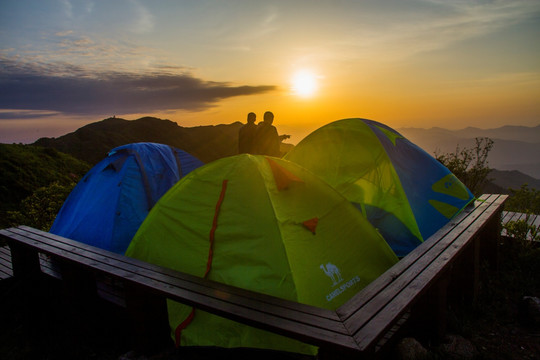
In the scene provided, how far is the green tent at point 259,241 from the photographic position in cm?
277

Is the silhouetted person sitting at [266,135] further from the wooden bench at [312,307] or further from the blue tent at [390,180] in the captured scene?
the wooden bench at [312,307]

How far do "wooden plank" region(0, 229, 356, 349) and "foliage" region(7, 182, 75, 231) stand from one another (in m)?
4.47

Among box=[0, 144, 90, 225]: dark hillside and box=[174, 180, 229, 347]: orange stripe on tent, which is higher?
box=[174, 180, 229, 347]: orange stripe on tent

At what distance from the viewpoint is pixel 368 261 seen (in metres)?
3.25

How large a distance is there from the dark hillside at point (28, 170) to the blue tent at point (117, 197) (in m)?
5.27

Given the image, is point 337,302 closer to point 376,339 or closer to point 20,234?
point 376,339

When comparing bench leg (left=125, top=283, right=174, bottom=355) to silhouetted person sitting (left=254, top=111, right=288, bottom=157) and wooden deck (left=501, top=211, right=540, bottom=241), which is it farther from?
wooden deck (left=501, top=211, right=540, bottom=241)

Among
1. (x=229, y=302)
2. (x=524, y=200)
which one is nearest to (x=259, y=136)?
(x=229, y=302)

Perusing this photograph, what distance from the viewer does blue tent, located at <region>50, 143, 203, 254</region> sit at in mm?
4781

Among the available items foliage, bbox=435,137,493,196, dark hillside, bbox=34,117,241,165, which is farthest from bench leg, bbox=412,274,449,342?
dark hillside, bbox=34,117,241,165

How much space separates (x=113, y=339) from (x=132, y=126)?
167ft

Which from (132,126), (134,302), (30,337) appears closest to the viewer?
(134,302)

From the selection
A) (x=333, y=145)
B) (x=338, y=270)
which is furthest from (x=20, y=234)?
(x=333, y=145)

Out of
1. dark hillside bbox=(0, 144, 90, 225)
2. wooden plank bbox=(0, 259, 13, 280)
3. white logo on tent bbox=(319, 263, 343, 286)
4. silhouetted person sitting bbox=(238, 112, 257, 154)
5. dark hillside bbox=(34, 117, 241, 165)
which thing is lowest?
dark hillside bbox=(34, 117, 241, 165)
